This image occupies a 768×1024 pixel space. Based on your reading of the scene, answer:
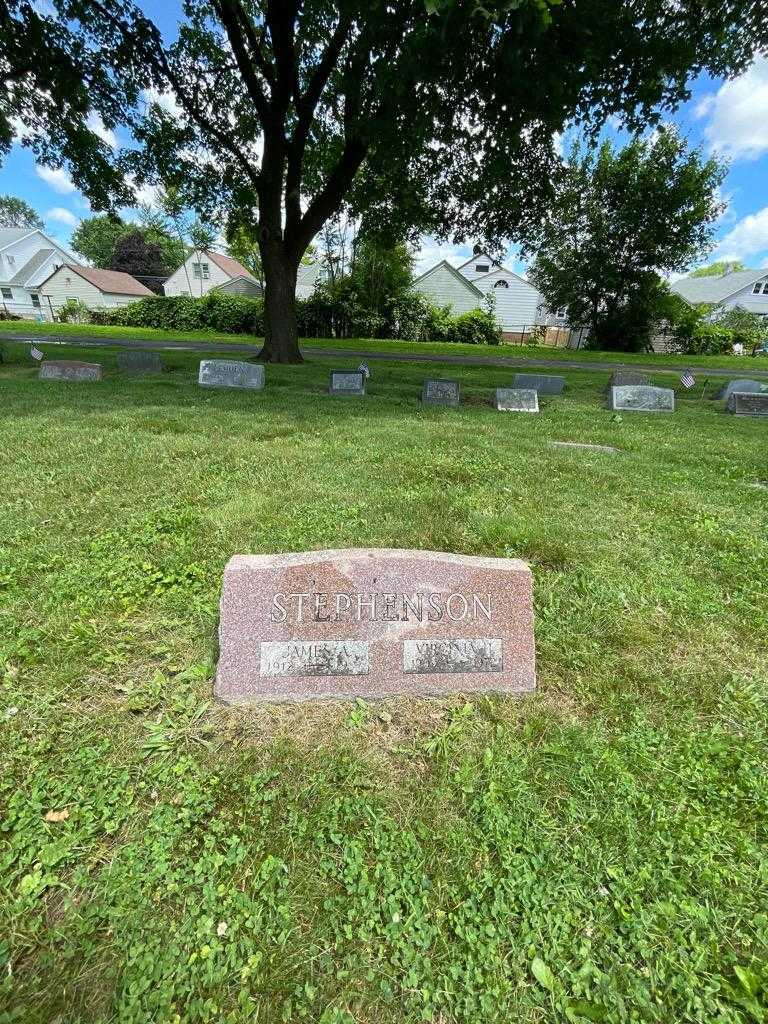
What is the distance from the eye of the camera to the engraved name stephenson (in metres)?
2.11

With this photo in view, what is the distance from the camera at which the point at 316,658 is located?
84.2 inches

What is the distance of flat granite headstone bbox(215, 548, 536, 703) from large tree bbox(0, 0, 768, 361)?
5549 mm

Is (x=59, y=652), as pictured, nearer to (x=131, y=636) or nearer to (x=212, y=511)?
(x=131, y=636)

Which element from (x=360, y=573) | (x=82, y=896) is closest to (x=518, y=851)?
(x=360, y=573)

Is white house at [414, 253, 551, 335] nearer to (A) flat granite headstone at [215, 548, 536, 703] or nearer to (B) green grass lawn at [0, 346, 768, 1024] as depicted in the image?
(B) green grass lawn at [0, 346, 768, 1024]

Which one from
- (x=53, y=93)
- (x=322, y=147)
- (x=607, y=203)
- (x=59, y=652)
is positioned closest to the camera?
(x=59, y=652)

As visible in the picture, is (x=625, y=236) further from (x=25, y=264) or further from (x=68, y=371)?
(x=25, y=264)

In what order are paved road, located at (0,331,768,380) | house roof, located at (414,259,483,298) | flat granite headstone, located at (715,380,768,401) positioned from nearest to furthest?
flat granite headstone, located at (715,380,768,401) → paved road, located at (0,331,768,380) → house roof, located at (414,259,483,298)

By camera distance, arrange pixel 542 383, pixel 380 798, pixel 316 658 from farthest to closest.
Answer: pixel 542 383 → pixel 316 658 → pixel 380 798

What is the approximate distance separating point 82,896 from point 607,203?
37.4m

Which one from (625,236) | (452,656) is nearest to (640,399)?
(452,656)

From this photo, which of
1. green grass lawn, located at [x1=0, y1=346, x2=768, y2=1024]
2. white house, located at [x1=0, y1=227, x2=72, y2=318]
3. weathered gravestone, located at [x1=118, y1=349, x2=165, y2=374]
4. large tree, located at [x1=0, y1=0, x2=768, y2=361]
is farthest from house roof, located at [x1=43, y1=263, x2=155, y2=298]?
green grass lawn, located at [x1=0, y1=346, x2=768, y2=1024]

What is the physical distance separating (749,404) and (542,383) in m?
4.68

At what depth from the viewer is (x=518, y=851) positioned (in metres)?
1.59
